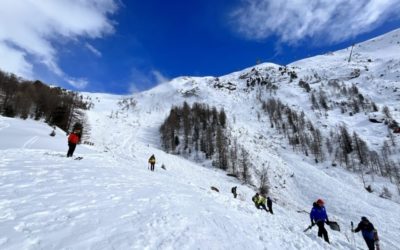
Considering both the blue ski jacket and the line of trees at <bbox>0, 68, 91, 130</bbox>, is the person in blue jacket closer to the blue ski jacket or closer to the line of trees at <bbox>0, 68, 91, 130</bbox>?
the blue ski jacket

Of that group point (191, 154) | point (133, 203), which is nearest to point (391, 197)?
point (191, 154)

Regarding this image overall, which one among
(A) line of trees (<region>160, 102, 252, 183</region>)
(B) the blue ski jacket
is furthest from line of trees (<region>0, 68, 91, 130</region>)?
(B) the blue ski jacket

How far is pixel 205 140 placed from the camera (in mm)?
78000

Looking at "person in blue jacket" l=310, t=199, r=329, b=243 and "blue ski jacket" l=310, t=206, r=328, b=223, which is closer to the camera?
"person in blue jacket" l=310, t=199, r=329, b=243

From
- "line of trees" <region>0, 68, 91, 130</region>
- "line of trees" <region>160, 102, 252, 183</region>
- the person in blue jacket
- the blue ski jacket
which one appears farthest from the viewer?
"line of trees" <region>0, 68, 91, 130</region>

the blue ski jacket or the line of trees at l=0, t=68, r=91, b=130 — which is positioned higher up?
the line of trees at l=0, t=68, r=91, b=130

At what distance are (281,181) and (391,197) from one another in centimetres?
2047

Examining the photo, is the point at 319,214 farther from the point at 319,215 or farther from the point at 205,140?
the point at 205,140

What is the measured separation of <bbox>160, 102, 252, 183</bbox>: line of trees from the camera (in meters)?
63.0

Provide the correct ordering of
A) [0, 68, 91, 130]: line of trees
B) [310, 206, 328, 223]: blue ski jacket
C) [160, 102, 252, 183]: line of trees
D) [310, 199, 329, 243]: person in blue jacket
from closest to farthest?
[310, 199, 329, 243]: person in blue jacket, [310, 206, 328, 223]: blue ski jacket, [160, 102, 252, 183]: line of trees, [0, 68, 91, 130]: line of trees

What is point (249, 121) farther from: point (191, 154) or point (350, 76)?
point (350, 76)

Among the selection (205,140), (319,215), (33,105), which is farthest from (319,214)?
(33,105)

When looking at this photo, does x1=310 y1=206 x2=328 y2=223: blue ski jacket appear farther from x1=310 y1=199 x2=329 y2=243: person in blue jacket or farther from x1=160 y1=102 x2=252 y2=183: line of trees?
x1=160 y1=102 x2=252 y2=183: line of trees

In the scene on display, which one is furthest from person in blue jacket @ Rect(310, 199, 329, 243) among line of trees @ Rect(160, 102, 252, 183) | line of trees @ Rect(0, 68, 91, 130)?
line of trees @ Rect(0, 68, 91, 130)
